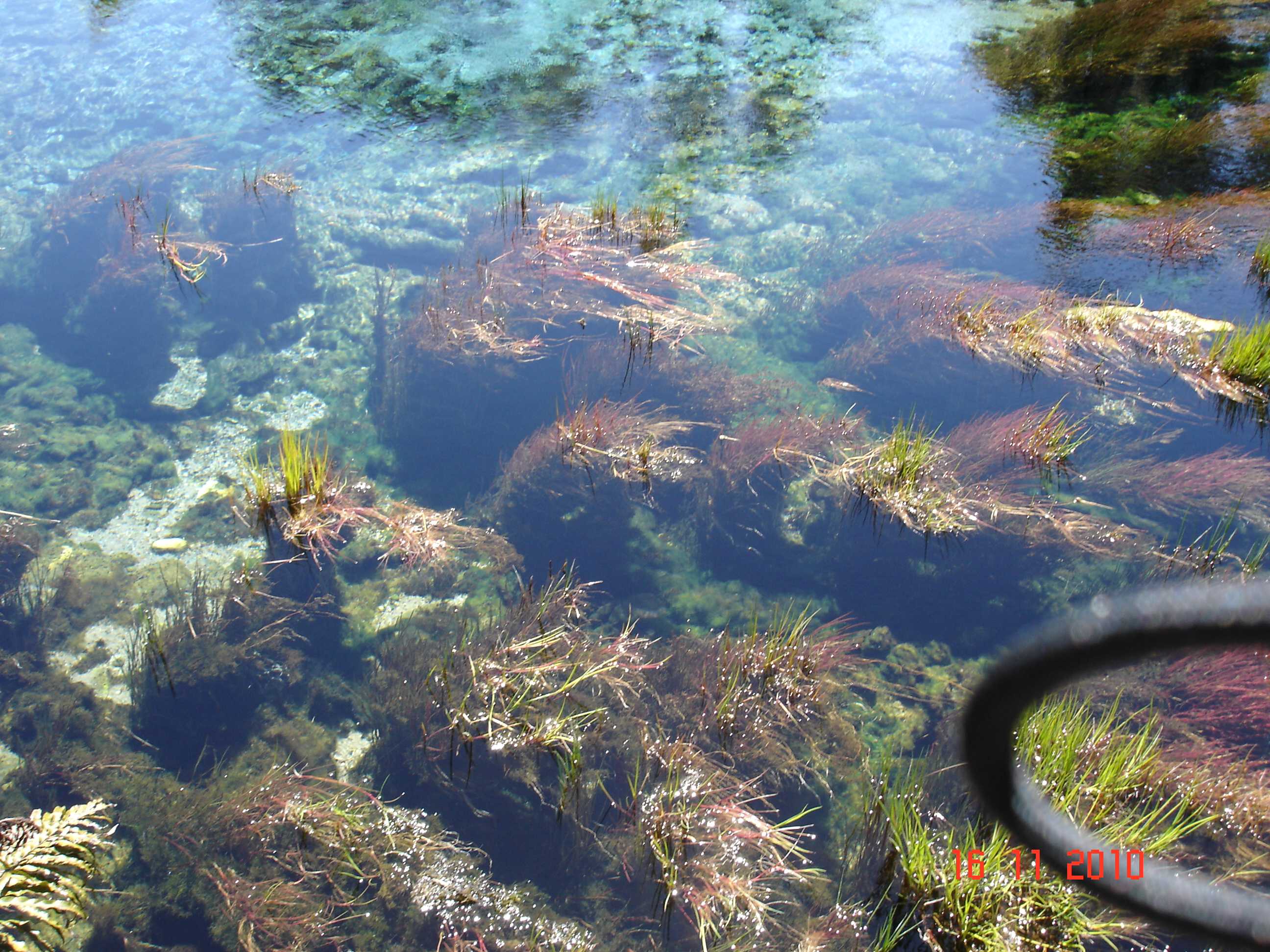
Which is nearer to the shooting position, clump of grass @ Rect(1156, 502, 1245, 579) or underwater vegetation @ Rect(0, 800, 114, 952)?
underwater vegetation @ Rect(0, 800, 114, 952)

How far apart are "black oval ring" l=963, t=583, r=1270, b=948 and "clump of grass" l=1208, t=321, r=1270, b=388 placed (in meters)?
4.22

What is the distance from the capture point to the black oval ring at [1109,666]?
0.98m

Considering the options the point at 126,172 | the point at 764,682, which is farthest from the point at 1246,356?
the point at 126,172

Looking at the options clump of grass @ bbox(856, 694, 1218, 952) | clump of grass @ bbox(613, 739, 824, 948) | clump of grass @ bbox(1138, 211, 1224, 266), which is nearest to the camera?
clump of grass @ bbox(856, 694, 1218, 952)

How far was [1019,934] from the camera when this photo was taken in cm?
259

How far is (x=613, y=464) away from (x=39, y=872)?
3702mm

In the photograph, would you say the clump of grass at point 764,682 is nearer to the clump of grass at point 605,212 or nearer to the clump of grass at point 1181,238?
the clump of grass at point 605,212

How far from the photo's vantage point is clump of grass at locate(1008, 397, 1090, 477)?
186 inches

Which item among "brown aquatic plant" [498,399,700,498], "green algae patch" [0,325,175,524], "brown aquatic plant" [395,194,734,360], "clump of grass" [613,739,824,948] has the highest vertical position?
"brown aquatic plant" [395,194,734,360]

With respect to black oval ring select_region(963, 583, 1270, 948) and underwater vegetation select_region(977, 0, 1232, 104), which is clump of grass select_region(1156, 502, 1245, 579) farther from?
underwater vegetation select_region(977, 0, 1232, 104)

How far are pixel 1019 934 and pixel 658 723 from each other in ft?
5.79

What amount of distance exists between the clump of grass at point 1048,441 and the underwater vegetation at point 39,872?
5.35 m

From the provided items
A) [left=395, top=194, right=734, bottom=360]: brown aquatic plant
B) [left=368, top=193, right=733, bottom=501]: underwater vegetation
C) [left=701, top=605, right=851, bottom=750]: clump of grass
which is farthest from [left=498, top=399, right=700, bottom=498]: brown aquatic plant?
[left=701, top=605, right=851, bottom=750]: clump of grass

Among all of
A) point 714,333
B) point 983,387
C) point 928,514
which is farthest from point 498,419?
point 983,387
